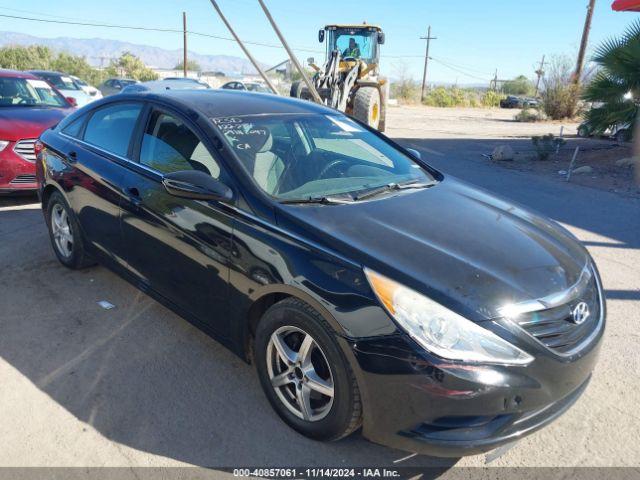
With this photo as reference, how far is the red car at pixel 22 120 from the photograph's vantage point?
6.42 meters

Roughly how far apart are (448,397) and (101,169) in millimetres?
2964

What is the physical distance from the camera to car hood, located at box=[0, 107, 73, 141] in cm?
648

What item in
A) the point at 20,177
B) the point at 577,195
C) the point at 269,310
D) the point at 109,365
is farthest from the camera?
the point at 577,195

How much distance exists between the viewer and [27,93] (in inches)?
316

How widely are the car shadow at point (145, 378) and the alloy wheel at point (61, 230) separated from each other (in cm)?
24

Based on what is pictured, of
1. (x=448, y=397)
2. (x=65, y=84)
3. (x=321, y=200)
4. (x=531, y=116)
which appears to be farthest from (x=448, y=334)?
(x=531, y=116)

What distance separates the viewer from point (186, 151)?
10.6 feet

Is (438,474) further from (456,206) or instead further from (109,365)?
(109,365)

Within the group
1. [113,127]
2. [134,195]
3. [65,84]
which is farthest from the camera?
[65,84]

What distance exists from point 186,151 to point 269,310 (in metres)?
1.24

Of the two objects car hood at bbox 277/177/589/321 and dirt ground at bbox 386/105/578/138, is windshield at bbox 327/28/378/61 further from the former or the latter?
car hood at bbox 277/177/589/321

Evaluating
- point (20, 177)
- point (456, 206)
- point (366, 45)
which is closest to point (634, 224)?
point (456, 206)

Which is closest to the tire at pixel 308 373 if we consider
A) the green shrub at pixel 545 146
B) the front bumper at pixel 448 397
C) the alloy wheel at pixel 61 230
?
the front bumper at pixel 448 397

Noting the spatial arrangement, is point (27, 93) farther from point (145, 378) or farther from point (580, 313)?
point (580, 313)
